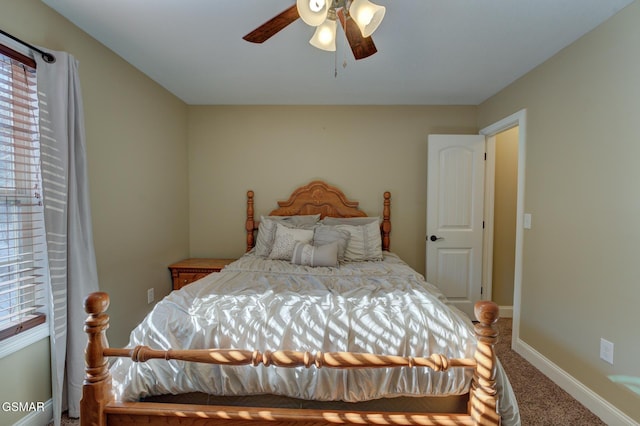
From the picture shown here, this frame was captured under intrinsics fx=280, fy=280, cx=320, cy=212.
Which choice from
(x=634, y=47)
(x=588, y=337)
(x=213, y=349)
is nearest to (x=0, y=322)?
(x=213, y=349)

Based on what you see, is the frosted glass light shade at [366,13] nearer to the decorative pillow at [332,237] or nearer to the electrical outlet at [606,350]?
the decorative pillow at [332,237]

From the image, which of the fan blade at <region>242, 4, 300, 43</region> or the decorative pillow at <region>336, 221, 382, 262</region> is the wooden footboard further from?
the decorative pillow at <region>336, 221, 382, 262</region>

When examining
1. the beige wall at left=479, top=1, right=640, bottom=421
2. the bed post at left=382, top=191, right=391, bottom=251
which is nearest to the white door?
the bed post at left=382, top=191, right=391, bottom=251

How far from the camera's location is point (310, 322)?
4.22 feet

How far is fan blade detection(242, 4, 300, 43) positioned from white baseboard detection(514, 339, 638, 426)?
280 centimetres

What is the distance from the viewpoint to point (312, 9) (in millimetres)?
1222

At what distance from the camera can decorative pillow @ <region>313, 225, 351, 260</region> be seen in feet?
8.76

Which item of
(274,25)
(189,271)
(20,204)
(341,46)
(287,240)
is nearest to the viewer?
(274,25)

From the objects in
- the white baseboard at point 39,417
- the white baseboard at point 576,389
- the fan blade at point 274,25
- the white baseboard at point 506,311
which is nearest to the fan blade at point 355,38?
the fan blade at point 274,25

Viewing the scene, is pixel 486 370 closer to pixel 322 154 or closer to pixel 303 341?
pixel 303 341

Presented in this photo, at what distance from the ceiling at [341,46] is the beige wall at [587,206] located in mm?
244

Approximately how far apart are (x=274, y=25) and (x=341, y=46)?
759 millimetres

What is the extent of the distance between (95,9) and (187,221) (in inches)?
83.0

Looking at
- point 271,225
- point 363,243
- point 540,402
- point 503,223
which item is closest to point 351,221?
point 363,243
